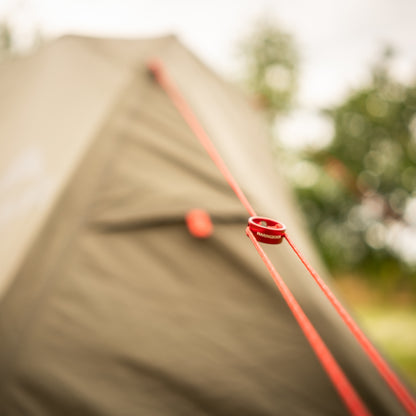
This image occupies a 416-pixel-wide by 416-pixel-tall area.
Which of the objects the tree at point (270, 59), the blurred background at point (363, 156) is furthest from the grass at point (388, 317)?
the tree at point (270, 59)

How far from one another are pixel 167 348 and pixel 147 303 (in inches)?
4.5

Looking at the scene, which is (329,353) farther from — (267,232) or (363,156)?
(363,156)

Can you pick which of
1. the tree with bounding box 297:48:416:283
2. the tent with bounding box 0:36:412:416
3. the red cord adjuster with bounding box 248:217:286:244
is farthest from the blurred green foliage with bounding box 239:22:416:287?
the red cord adjuster with bounding box 248:217:286:244

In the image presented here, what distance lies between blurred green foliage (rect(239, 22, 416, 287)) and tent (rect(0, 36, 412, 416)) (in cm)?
299

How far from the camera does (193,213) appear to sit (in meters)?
0.84

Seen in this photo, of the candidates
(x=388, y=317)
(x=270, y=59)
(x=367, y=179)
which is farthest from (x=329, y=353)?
(x=270, y=59)

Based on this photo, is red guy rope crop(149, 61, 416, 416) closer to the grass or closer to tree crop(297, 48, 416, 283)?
the grass

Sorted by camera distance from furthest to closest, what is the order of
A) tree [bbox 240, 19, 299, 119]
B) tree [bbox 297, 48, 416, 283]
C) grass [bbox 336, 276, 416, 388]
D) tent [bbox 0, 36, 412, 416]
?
tree [bbox 240, 19, 299, 119]
tree [bbox 297, 48, 416, 283]
grass [bbox 336, 276, 416, 388]
tent [bbox 0, 36, 412, 416]

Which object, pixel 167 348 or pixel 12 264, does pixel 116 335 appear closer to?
pixel 167 348

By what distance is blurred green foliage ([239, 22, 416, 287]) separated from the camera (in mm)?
4180

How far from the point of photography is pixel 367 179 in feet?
14.8

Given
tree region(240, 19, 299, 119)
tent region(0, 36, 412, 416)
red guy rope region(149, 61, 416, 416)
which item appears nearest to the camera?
red guy rope region(149, 61, 416, 416)

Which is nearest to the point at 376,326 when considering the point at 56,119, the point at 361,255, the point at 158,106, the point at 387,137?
the point at 361,255

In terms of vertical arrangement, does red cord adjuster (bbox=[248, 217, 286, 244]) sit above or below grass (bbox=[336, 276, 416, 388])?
below
